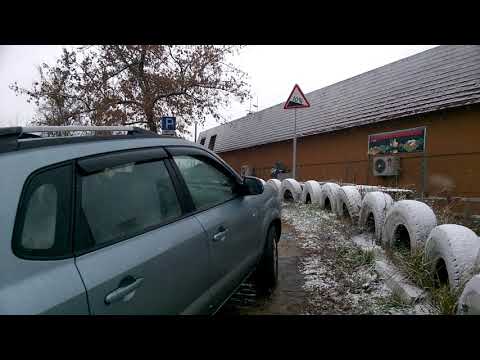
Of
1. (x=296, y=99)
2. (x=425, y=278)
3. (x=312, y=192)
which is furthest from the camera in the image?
(x=296, y=99)

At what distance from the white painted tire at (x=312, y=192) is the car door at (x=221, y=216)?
5077 mm

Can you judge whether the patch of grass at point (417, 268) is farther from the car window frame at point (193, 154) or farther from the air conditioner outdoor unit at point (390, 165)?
the air conditioner outdoor unit at point (390, 165)

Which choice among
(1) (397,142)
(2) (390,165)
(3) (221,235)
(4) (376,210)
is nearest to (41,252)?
(3) (221,235)

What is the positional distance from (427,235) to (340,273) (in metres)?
1.06

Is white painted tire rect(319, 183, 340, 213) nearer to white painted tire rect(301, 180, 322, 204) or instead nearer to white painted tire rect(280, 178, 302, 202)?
white painted tire rect(301, 180, 322, 204)

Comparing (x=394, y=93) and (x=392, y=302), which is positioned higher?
(x=394, y=93)

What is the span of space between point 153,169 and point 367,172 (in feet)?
35.1

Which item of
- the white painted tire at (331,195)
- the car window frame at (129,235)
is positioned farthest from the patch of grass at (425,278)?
the white painted tire at (331,195)

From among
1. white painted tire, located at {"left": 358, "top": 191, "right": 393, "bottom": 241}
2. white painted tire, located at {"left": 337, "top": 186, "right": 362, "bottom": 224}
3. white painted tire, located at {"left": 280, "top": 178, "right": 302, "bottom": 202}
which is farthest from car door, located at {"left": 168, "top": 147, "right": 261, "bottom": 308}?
white painted tire, located at {"left": 280, "top": 178, "right": 302, "bottom": 202}

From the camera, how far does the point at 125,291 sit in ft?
4.54

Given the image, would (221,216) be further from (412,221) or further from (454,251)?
(412,221)

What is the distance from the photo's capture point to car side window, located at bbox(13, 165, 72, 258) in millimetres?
1193
